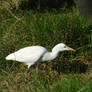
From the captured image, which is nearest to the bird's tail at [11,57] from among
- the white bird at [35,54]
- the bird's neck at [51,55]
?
the white bird at [35,54]

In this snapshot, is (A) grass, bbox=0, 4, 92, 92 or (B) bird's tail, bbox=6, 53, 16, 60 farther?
(A) grass, bbox=0, 4, 92, 92

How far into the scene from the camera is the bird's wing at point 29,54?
13.2ft

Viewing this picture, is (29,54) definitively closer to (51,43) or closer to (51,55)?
(51,55)

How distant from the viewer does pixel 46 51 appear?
4.12 m

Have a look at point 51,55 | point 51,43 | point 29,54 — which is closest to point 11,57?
point 29,54

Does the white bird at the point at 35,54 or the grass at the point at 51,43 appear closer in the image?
the white bird at the point at 35,54

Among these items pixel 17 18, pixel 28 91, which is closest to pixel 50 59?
pixel 28 91

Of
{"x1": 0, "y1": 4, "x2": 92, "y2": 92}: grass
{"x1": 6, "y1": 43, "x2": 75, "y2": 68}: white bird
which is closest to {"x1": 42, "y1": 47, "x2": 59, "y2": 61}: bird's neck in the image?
{"x1": 6, "y1": 43, "x2": 75, "y2": 68}: white bird

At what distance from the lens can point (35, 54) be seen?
159 inches

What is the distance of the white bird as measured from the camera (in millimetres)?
4016

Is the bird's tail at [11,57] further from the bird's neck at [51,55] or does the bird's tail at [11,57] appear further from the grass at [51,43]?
the bird's neck at [51,55]

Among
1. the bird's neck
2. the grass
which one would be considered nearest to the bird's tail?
the grass

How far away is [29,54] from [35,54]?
80 mm

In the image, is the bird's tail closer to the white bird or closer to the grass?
the white bird
